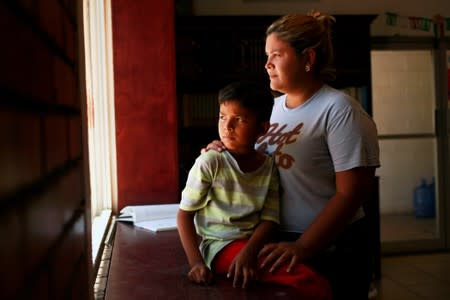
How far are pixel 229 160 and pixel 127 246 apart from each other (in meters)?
0.71

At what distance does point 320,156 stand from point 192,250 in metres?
0.41

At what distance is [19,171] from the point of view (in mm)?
438

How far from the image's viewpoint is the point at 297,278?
128 centimetres

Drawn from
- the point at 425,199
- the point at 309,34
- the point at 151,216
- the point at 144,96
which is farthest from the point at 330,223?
the point at 425,199

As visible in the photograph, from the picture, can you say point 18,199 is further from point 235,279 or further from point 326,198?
point 326,198

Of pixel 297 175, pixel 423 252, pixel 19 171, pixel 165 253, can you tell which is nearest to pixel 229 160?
pixel 297 175

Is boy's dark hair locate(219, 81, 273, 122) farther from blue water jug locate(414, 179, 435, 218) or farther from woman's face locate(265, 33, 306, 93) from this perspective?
blue water jug locate(414, 179, 435, 218)

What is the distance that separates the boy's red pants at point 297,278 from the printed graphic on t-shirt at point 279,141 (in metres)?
0.25

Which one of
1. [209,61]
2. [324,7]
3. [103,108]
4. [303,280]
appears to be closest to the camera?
[303,280]

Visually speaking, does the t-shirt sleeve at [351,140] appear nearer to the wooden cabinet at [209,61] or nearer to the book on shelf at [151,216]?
the book on shelf at [151,216]

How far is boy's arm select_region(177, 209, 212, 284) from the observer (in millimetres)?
1309

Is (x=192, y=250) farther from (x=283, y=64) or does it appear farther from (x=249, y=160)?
(x=283, y=64)

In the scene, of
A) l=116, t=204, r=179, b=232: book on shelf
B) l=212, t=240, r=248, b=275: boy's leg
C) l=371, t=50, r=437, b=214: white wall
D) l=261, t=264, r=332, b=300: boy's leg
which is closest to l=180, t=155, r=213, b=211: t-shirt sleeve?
l=212, t=240, r=248, b=275: boy's leg

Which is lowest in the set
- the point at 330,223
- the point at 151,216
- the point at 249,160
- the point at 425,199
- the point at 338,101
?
the point at 425,199
